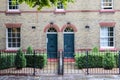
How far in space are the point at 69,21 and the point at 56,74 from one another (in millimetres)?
10439

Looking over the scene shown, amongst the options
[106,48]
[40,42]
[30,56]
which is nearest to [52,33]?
[40,42]

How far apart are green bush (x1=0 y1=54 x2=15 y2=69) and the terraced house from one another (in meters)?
7.28

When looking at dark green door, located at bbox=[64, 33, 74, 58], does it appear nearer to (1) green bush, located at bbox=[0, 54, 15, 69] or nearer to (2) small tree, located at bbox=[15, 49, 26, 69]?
(2) small tree, located at bbox=[15, 49, 26, 69]

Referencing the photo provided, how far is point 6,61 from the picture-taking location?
2184cm

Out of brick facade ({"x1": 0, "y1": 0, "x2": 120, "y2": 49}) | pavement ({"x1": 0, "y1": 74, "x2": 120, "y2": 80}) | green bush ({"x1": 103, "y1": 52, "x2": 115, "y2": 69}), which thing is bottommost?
pavement ({"x1": 0, "y1": 74, "x2": 120, "y2": 80})

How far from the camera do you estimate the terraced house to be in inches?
1146

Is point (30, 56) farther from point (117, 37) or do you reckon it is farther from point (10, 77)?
point (117, 37)

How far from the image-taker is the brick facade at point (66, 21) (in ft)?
95.5

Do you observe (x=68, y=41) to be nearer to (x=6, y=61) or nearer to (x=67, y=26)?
(x=67, y=26)

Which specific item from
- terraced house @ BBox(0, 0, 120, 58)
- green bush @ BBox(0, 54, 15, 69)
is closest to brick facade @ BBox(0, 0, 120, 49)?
terraced house @ BBox(0, 0, 120, 58)

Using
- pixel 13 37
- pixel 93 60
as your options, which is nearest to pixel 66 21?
pixel 13 37

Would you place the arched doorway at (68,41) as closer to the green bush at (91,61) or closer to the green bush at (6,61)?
the green bush at (91,61)

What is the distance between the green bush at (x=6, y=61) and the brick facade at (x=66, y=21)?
23.9 feet

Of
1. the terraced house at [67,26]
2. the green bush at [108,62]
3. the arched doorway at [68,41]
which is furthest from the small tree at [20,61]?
the arched doorway at [68,41]
